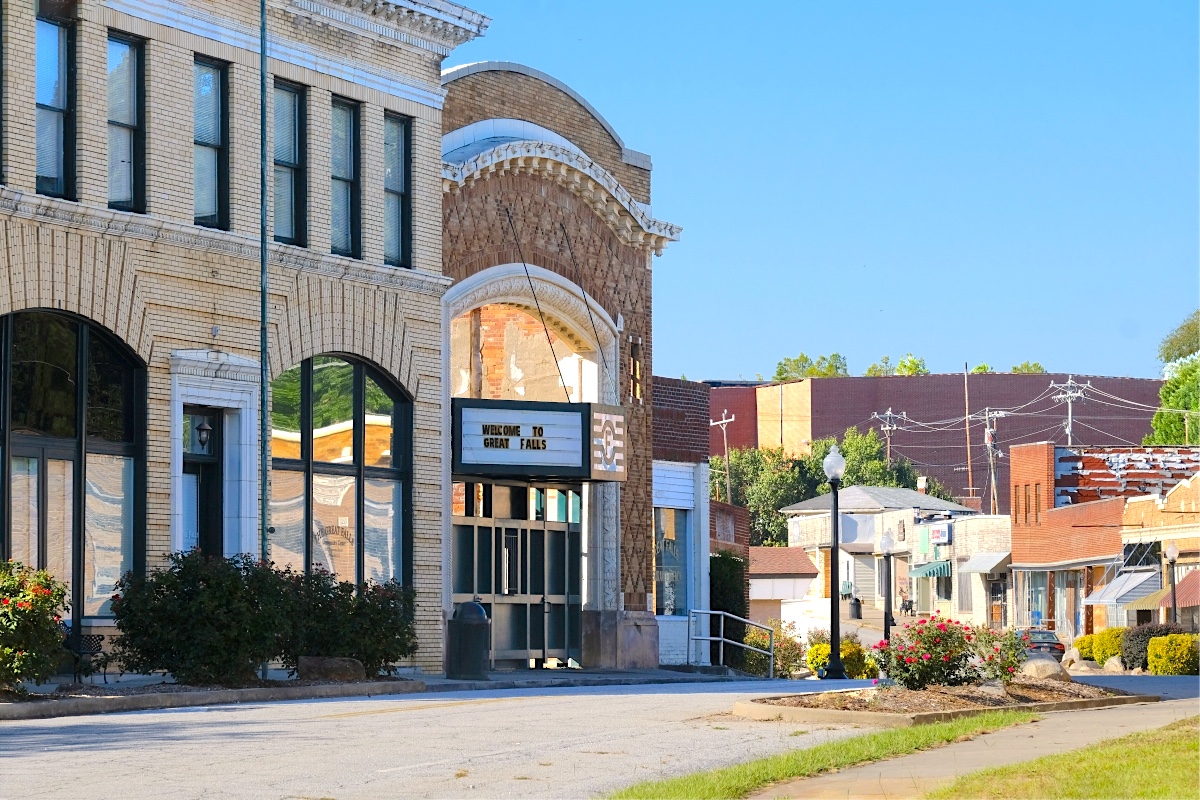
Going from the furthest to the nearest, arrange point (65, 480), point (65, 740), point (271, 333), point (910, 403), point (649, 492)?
point (910, 403) < point (649, 492) < point (271, 333) < point (65, 480) < point (65, 740)

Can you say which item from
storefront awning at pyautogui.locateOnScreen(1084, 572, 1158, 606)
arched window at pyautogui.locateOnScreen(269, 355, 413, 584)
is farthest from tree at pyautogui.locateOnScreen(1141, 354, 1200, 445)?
arched window at pyautogui.locateOnScreen(269, 355, 413, 584)

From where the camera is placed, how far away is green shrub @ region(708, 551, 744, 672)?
1586 inches

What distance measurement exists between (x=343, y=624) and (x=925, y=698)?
874 cm

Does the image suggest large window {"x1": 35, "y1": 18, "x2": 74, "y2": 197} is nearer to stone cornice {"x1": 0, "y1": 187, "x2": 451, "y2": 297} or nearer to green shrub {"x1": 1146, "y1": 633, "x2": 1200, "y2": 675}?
stone cornice {"x1": 0, "y1": 187, "x2": 451, "y2": 297}

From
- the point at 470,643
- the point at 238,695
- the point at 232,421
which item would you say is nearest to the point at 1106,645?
the point at 470,643

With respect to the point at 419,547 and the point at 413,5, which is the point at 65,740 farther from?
the point at 413,5

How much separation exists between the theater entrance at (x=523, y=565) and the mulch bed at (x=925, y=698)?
12.8 metres

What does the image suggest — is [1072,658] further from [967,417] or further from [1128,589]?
[967,417]

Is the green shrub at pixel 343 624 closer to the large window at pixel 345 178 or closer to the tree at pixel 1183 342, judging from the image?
the large window at pixel 345 178

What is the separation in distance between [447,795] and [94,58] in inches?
605

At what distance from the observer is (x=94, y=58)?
24.7 meters

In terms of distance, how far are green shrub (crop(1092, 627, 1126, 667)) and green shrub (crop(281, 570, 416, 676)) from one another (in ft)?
95.1

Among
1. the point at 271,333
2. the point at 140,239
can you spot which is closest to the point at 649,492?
the point at 271,333

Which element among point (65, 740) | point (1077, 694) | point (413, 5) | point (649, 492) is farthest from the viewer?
point (649, 492)
